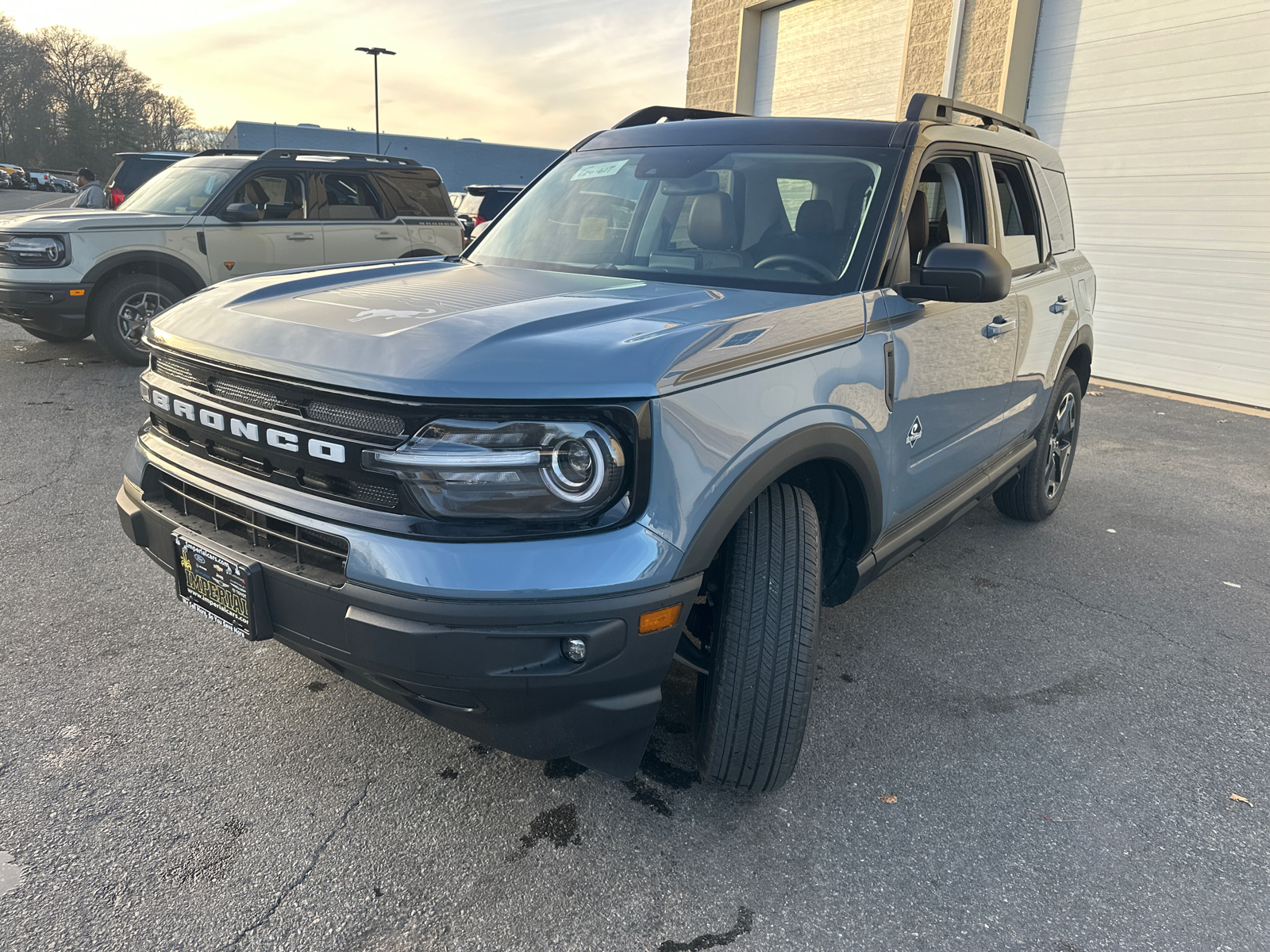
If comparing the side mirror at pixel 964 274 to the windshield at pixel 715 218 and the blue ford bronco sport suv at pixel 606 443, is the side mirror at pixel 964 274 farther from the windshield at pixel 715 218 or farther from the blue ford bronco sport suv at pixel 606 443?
the windshield at pixel 715 218

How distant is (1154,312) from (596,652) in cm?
980

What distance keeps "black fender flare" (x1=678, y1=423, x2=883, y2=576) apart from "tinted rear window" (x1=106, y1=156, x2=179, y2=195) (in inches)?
437

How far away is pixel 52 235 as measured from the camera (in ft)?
23.7

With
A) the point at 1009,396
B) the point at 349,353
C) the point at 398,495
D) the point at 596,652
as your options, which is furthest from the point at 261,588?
the point at 1009,396

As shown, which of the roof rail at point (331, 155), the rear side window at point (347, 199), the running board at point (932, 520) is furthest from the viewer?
the rear side window at point (347, 199)

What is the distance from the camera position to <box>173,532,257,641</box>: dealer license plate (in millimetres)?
2027

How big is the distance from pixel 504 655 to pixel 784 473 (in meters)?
0.87

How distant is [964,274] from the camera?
2.54 metres

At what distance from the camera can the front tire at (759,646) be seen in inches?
84.7

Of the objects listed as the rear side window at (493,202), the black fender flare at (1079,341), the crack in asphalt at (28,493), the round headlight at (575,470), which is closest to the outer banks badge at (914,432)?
the round headlight at (575,470)

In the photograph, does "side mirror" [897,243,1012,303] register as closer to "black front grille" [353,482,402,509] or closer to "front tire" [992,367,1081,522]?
"black front grille" [353,482,402,509]

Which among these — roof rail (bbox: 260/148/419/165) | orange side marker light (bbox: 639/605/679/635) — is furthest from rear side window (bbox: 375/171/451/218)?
orange side marker light (bbox: 639/605/679/635)

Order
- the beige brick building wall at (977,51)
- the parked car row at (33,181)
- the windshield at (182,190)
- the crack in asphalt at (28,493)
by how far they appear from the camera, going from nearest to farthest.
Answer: the crack in asphalt at (28,493), the windshield at (182,190), the beige brick building wall at (977,51), the parked car row at (33,181)

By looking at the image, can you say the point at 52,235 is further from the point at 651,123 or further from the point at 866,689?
the point at 866,689
